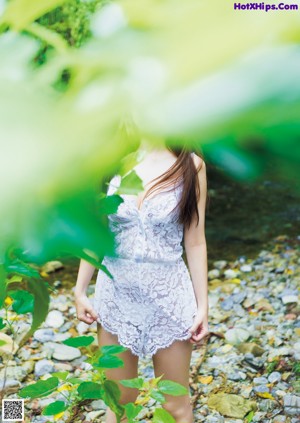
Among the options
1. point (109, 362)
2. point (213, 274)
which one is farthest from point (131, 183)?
point (213, 274)

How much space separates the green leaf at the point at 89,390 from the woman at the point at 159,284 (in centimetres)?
39

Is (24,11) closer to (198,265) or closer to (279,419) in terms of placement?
(198,265)

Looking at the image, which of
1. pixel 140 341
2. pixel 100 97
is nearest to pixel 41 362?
pixel 140 341

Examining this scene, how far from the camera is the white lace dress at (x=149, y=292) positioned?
153 centimetres

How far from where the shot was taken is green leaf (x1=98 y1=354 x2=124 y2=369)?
1.10 meters

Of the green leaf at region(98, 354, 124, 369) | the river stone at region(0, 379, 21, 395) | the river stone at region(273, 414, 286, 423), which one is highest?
the green leaf at region(98, 354, 124, 369)

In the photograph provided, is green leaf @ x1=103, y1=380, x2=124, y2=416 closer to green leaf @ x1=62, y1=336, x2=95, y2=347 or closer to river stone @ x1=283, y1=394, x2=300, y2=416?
green leaf @ x1=62, y1=336, x2=95, y2=347

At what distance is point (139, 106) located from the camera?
11.6 inches

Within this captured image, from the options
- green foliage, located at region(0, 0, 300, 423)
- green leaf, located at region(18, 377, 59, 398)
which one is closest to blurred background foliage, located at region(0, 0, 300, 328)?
green foliage, located at region(0, 0, 300, 423)

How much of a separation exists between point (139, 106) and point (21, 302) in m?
0.99

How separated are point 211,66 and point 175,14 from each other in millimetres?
51

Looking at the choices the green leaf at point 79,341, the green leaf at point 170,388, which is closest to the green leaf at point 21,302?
the green leaf at point 79,341

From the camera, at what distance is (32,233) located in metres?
0.31

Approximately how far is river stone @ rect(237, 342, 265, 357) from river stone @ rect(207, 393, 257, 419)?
1.13 ft
